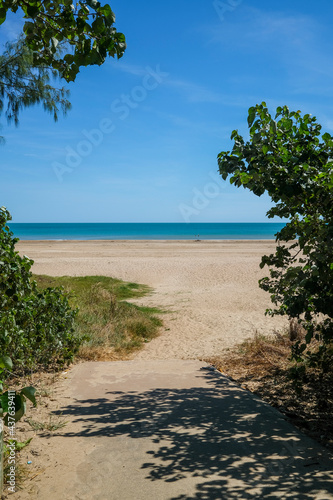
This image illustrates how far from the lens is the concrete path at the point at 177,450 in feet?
10.7

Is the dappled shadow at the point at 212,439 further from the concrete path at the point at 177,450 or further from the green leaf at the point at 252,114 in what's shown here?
the green leaf at the point at 252,114

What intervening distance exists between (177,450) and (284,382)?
2.90 metres

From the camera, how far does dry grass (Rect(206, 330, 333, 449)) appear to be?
4.76m

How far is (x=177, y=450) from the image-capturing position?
12.7 ft

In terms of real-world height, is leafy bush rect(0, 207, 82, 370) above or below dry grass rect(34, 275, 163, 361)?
above

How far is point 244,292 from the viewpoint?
16.9 m

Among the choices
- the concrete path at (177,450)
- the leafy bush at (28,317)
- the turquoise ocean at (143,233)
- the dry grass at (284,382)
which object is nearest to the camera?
the concrete path at (177,450)

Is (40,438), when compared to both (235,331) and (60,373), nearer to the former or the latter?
(60,373)

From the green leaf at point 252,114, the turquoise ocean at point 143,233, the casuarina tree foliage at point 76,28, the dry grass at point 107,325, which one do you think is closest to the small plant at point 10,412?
the casuarina tree foliage at point 76,28

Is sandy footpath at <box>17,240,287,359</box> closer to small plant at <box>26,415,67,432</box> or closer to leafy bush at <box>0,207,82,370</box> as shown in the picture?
leafy bush at <box>0,207,82,370</box>

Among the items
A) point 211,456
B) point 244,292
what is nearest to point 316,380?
point 211,456

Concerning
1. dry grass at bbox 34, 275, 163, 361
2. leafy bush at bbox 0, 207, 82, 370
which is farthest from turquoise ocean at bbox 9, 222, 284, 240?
leafy bush at bbox 0, 207, 82, 370

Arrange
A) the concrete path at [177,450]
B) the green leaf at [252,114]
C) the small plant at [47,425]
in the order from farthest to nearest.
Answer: the small plant at [47,425] → the green leaf at [252,114] → the concrete path at [177,450]

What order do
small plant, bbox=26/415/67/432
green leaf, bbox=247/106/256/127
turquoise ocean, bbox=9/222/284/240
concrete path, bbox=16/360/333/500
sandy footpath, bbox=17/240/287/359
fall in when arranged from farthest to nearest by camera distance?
turquoise ocean, bbox=9/222/284/240 → sandy footpath, bbox=17/240/287/359 → small plant, bbox=26/415/67/432 → green leaf, bbox=247/106/256/127 → concrete path, bbox=16/360/333/500
